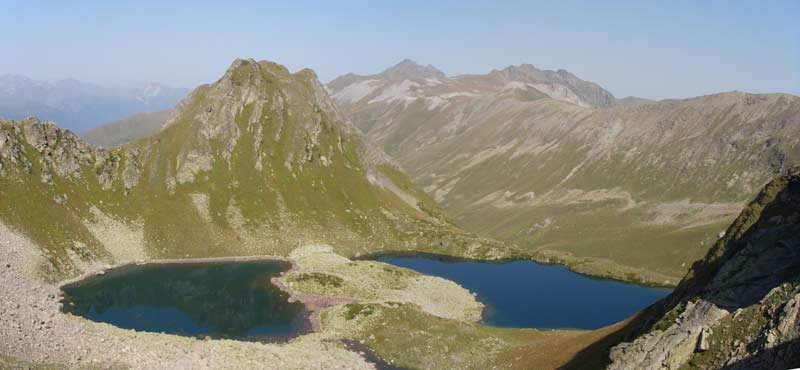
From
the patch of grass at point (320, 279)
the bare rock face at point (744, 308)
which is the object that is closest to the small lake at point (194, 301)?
the patch of grass at point (320, 279)

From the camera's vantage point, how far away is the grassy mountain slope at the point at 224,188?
122 metres

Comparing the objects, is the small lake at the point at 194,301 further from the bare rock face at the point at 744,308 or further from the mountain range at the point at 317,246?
the bare rock face at the point at 744,308

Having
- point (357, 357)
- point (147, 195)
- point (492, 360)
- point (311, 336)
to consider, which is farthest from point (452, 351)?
point (147, 195)

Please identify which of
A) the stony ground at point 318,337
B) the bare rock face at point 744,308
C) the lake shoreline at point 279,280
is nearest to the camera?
the bare rock face at point 744,308

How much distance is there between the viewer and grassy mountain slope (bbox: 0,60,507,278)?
399ft

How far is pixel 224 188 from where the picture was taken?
151m

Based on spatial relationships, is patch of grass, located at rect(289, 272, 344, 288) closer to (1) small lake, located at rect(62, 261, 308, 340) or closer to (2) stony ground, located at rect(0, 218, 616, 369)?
(2) stony ground, located at rect(0, 218, 616, 369)

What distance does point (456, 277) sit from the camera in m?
129

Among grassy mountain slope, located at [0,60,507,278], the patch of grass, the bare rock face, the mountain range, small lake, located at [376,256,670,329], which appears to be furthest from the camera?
grassy mountain slope, located at [0,60,507,278]

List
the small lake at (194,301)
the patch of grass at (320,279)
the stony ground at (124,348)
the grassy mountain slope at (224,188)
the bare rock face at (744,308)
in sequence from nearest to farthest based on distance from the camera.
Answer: the bare rock face at (744,308) < the stony ground at (124,348) < the small lake at (194,301) < the patch of grass at (320,279) < the grassy mountain slope at (224,188)

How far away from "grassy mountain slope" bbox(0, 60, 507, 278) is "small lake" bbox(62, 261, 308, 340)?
866 cm

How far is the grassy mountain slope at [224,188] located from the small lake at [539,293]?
1219 centimetres

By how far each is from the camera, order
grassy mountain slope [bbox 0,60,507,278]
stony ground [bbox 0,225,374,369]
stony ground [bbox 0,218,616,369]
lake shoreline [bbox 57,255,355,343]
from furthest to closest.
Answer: grassy mountain slope [bbox 0,60,507,278]
lake shoreline [bbox 57,255,355,343]
stony ground [bbox 0,218,616,369]
stony ground [bbox 0,225,374,369]

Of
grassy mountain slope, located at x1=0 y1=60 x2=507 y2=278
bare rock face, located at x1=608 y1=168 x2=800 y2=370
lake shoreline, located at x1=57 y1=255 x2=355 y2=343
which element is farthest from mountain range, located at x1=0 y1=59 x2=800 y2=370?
lake shoreline, located at x1=57 y1=255 x2=355 y2=343
